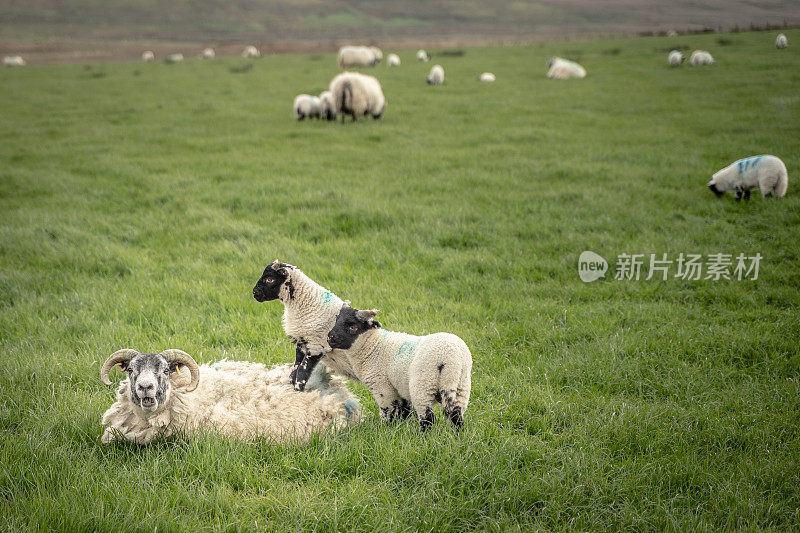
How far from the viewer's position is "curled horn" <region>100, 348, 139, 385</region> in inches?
132

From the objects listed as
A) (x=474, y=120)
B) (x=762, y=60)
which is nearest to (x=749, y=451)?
(x=474, y=120)

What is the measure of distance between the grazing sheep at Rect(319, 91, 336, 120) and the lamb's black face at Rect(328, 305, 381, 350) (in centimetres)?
1670

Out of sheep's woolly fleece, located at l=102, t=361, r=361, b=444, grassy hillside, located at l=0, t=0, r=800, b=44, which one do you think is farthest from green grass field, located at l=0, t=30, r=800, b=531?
grassy hillside, located at l=0, t=0, r=800, b=44

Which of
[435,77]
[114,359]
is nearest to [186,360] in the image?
[114,359]

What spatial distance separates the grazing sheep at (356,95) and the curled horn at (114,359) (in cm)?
1640

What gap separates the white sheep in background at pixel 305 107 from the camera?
64.3 ft

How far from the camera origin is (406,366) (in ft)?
12.3

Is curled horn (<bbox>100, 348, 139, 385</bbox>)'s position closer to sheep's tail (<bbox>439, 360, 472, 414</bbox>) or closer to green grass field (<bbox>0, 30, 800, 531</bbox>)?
green grass field (<bbox>0, 30, 800, 531</bbox>)

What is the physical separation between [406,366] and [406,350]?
0.13 metres

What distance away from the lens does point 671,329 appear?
5730 mm

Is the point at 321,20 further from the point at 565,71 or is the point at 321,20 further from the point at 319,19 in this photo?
the point at 565,71

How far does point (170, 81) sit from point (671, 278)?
3194cm

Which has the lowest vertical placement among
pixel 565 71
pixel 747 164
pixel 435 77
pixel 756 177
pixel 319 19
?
pixel 756 177

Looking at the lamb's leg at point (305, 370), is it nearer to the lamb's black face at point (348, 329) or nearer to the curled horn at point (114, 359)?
the lamb's black face at point (348, 329)
